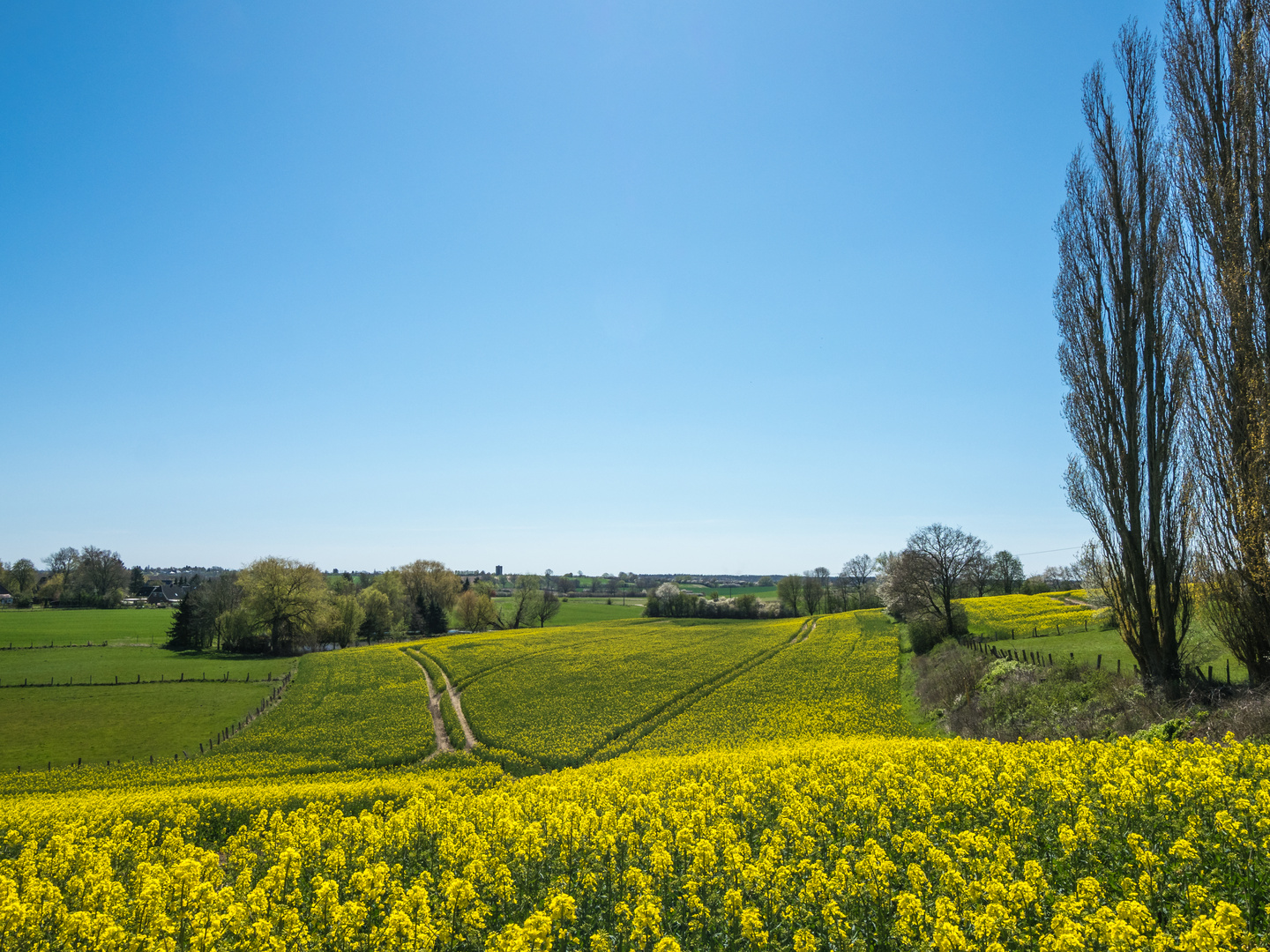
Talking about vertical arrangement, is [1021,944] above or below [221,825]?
above

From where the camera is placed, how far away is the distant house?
141 meters

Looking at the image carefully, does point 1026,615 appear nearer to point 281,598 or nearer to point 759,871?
point 759,871

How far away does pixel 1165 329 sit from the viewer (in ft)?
57.4

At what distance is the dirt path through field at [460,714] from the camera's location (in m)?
34.3

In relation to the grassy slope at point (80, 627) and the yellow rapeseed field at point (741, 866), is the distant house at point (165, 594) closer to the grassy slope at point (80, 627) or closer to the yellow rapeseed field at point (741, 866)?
the grassy slope at point (80, 627)

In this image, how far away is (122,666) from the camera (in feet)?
192

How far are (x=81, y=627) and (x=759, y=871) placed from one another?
11301cm

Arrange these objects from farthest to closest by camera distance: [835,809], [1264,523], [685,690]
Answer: [685,690] < [1264,523] < [835,809]

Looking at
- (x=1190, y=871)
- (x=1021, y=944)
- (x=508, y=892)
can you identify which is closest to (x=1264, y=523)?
(x=1190, y=871)

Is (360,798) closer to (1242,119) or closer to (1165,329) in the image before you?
(1165,329)

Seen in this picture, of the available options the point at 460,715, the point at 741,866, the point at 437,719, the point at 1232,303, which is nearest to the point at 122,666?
the point at 437,719

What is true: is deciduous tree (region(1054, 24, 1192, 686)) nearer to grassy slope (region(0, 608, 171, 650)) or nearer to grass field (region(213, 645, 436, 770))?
grass field (region(213, 645, 436, 770))

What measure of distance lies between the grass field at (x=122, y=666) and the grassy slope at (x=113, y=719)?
4.30m

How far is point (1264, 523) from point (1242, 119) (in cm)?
1005
